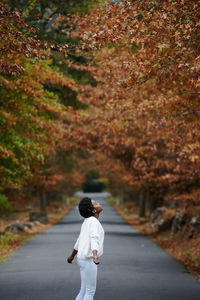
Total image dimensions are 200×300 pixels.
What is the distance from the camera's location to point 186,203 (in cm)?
2662

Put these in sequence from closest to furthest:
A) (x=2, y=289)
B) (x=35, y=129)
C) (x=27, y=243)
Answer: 1. (x=2, y=289)
2. (x=35, y=129)
3. (x=27, y=243)

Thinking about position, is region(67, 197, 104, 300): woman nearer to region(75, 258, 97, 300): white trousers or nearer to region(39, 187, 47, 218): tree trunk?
region(75, 258, 97, 300): white trousers

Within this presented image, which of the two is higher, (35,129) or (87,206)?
(35,129)

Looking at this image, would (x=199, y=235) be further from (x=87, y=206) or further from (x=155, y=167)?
(x=87, y=206)

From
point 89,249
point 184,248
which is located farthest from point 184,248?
point 89,249

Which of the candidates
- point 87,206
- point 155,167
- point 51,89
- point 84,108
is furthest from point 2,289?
point 84,108

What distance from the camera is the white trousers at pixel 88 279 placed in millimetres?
8008

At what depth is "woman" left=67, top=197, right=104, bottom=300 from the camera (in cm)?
802

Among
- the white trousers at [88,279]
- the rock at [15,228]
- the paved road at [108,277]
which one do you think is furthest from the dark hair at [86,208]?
the rock at [15,228]

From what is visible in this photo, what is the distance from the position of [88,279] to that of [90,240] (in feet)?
1.79

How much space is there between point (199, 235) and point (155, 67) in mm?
13341

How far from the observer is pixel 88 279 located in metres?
8.01

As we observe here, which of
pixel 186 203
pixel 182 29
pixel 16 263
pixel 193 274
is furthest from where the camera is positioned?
pixel 186 203

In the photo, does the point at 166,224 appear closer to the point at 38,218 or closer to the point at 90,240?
the point at 38,218
